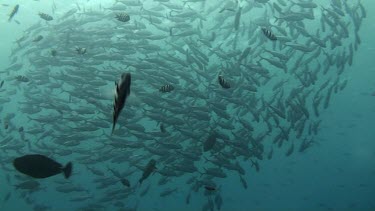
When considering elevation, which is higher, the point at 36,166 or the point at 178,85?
the point at 36,166

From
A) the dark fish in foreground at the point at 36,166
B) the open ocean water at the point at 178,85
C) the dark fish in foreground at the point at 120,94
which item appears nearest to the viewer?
the dark fish in foreground at the point at 120,94

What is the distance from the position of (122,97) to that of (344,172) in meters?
80.8

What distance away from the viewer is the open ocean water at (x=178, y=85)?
504 inches

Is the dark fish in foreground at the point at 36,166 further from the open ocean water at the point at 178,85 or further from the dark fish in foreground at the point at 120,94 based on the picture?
the dark fish in foreground at the point at 120,94

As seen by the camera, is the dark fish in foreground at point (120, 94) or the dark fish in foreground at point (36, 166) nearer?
the dark fish in foreground at point (120, 94)

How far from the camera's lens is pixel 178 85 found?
1353cm

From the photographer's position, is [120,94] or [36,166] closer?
[120,94]

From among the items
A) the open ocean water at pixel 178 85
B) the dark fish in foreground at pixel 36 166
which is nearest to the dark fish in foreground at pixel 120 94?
the open ocean water at pixel 178 85

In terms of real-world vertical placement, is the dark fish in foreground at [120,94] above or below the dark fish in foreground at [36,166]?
above

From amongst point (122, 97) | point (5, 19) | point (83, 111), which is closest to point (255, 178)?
point (5, 19)

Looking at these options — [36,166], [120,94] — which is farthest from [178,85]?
[120,94]

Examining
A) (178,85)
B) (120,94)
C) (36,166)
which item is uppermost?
(120,94)

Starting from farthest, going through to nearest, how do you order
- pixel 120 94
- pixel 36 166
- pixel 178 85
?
pixel 178 85 → pixel 36 166 → pixel 120 94

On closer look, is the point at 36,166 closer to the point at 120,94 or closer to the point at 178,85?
the point at 120,94
